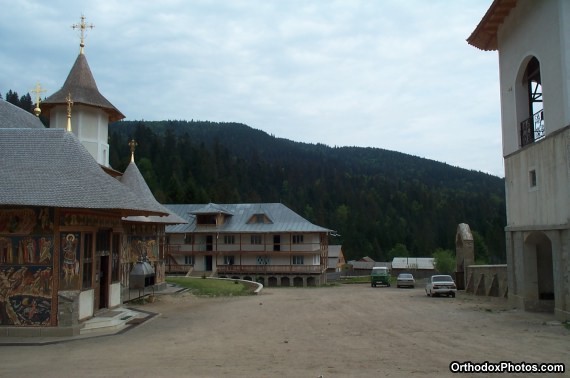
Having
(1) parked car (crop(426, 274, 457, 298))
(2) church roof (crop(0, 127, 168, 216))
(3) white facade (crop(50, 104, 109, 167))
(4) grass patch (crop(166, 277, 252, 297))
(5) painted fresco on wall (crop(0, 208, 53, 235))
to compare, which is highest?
(3) white facade (crop(50, 104, 109, 167))

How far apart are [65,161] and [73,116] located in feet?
51.7

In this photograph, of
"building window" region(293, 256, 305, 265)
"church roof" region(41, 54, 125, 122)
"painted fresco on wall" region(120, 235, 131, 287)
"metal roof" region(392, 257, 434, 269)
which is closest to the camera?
"painted fresco on wall" region(120, 235, 131, 287)

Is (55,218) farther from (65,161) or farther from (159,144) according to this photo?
(159,144)

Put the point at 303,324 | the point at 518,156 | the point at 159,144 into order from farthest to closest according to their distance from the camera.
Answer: the point at 159,144 < the point at 518,156 < the point at 303,324

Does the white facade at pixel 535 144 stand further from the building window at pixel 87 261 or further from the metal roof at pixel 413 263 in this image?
the metal roof at pixel 413 263

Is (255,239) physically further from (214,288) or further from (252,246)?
(214,288)

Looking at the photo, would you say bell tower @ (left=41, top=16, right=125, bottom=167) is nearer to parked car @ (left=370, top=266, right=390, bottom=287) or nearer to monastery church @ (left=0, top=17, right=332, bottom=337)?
monastery church @ (left=0, top=17, right=332, bottom=337)

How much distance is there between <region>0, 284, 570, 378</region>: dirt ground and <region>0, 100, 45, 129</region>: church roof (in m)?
10.1

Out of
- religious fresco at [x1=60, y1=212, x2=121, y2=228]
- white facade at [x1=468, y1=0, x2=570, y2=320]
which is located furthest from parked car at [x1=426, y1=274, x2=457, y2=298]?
religious fresco at [x1=60, y1=212, x2=121, y2=228]

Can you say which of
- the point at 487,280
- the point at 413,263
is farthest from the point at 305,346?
the point at 413,263

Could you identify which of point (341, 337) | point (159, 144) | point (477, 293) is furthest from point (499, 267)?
point (159, 144)

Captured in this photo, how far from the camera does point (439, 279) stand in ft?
98.6

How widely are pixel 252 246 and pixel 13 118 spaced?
36.9 m

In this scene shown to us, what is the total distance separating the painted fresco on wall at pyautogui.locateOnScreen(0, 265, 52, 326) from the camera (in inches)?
597
